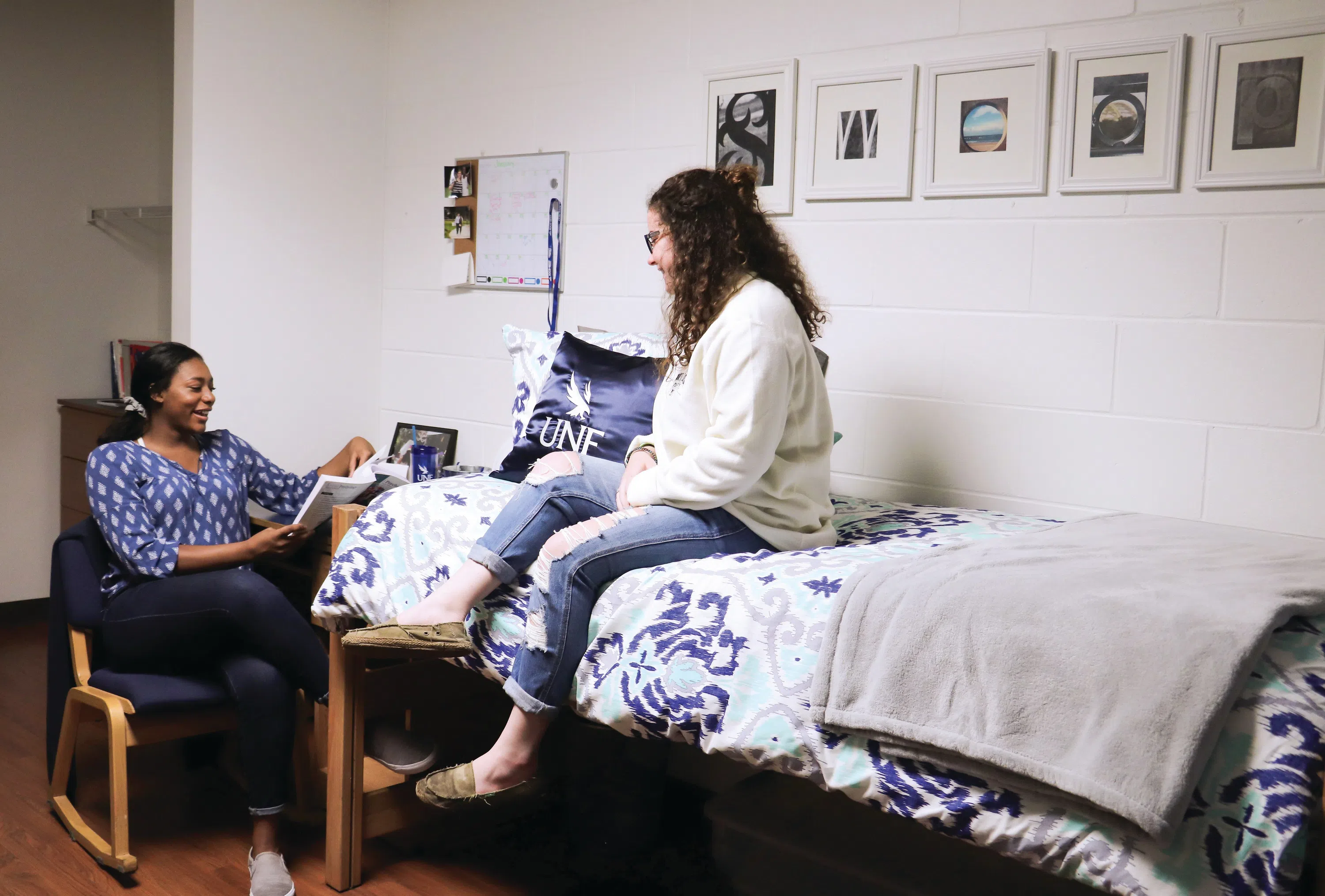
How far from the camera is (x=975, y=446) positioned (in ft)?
7.70

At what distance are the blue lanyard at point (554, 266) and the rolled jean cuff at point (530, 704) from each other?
150cm

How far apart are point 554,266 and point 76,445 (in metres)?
1.98

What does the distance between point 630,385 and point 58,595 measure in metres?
1.41

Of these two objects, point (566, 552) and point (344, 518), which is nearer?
point (566, 552)

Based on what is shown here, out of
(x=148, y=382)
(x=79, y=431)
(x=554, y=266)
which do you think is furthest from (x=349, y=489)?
(x=79, y=431)

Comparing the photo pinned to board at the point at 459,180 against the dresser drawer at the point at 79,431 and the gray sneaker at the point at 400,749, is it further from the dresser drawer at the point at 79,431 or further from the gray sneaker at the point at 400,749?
the gray sneaker at the point at 400,749

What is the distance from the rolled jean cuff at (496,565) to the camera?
193 centimetres

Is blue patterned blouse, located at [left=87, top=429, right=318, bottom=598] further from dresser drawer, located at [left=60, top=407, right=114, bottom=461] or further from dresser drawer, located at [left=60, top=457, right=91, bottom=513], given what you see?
dresser drawer, located at [left=60, top=457, right=91, bottom=513]

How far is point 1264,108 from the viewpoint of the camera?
1.96 meters

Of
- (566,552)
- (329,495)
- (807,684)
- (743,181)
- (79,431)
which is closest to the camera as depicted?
(807,684)

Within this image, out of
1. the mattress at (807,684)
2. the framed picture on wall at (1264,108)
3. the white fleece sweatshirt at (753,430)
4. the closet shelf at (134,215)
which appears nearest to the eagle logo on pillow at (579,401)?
the mattress at (807,684)

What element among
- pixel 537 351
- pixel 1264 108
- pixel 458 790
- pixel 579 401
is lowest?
pixel 458 790

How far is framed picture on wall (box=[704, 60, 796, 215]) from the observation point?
2576mm

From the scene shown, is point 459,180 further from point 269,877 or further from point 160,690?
point 269,877
